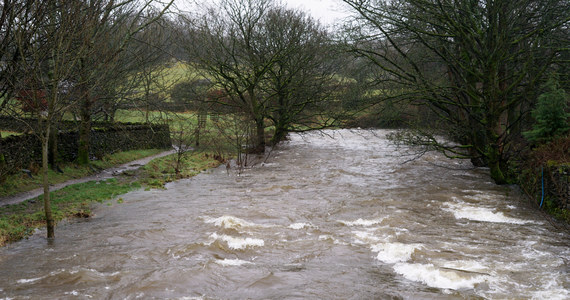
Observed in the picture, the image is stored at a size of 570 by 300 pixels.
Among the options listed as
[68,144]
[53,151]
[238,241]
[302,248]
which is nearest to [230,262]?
[238,241]

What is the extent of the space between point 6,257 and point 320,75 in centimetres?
2141

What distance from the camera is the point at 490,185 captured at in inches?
622

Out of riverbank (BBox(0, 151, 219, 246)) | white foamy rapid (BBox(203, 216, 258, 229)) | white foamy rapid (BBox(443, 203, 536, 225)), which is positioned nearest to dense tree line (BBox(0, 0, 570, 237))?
riverbank (BBox(0, 151, 219, 246))

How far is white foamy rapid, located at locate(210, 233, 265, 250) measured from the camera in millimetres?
9442

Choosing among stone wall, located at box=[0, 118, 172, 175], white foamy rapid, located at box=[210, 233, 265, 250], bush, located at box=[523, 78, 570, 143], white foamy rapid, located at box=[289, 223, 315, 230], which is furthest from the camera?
stone wall, located at box=[0, 118, 172, 175]

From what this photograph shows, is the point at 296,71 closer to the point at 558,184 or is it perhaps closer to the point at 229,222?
the point at 229,222

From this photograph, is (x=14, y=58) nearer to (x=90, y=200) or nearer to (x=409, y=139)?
(x=90, y=200)

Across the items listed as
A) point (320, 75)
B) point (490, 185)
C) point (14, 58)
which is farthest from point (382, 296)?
point (320, 75)

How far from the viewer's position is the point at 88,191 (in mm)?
14680

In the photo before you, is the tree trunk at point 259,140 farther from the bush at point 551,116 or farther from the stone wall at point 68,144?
the bush at point 551,116

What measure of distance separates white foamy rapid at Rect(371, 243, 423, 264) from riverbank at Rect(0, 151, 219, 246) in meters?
7.81

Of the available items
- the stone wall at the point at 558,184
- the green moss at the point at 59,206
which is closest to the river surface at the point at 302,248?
the green moss at the point at 59,206

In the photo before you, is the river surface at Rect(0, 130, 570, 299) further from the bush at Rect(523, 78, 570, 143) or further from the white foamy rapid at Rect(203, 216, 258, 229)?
the bush at Rect(523, 78, 570, 143)

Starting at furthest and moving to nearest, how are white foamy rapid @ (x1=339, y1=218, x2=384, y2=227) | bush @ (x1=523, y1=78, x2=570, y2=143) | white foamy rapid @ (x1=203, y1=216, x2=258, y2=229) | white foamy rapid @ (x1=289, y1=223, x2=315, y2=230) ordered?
bush @ (x1=523, y1=78, x2=570, y2=143)
white foamy rapid @ (x1=339, y1=218, x2=384, y2=227)
white foamy rapid @ (x1=289, y1=223, x2=315, y2=230)
white foamy rapid @ (x1=203, y1=216, x2=258, y2=229)
